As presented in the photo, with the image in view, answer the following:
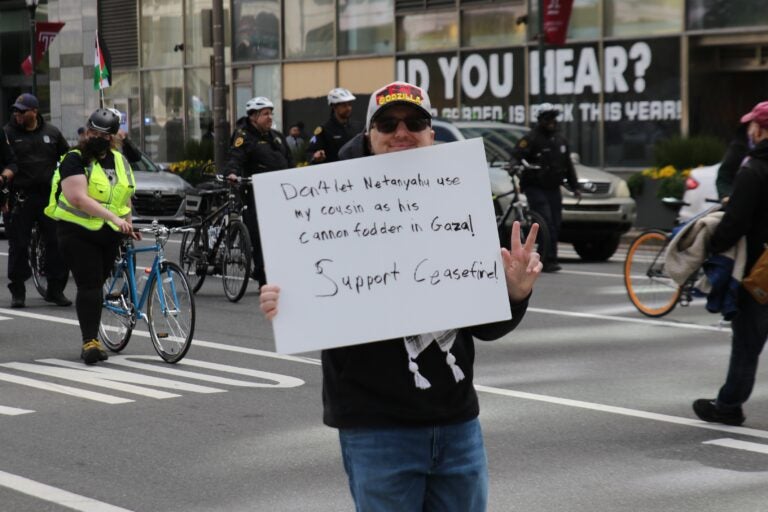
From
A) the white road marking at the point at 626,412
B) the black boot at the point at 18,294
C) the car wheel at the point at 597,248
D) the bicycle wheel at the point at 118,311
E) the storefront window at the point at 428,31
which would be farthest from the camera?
the storefront window at the point at 428,31

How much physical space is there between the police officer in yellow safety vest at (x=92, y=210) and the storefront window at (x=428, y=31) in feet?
61.6

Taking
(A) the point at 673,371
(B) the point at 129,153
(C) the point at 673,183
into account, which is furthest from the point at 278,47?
(A) the point at 673,371

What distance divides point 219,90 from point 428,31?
4377mm

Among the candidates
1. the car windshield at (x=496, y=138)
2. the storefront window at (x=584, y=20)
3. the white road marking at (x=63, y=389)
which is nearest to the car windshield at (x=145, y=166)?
the car windshield at (x=496, y=138)

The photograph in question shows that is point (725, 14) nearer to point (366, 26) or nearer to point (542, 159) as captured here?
point (542, 159)

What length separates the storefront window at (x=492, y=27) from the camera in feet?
89.5

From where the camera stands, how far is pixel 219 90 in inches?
1097

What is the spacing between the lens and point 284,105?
3247 cm

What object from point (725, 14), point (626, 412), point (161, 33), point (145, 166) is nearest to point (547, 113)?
point (725, 14)

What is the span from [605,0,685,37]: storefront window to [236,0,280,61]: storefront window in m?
9.53

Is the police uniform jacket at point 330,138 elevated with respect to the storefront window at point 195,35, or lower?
A: lower

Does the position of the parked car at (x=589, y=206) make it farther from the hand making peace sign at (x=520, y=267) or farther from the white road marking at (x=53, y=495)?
the hand making peace sign at (x=520, y=267)

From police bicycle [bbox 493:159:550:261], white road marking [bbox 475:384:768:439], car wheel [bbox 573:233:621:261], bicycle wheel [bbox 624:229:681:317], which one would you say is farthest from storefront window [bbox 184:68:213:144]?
white road marking [bbox 475:384:768:439]

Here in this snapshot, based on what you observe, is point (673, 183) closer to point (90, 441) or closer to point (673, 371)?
point (673, 371)
